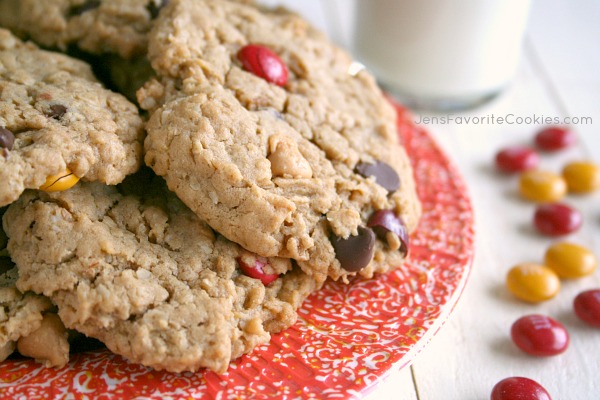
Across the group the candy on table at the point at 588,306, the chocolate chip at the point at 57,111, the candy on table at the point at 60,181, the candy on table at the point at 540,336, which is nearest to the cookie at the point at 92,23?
the chocolate chip at the point at 57,111

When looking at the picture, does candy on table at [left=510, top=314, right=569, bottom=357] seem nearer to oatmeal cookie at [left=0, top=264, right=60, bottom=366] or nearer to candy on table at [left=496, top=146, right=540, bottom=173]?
candy on table at [left=496, top=146, right=540, bottom=173]

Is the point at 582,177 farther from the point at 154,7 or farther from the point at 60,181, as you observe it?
the point at 60,181

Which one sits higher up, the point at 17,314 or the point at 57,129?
the point at 57,129

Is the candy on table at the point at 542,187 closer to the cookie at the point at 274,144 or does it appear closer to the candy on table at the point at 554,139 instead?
the candy on table at the point at 554,139

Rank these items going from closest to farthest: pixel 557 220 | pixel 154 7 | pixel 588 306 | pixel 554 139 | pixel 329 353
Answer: pixel 329 353, pixel 588 306, pixel 154 7, pixel 557 220, pixel 554 139

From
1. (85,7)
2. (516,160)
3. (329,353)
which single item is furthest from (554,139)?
(85,7)

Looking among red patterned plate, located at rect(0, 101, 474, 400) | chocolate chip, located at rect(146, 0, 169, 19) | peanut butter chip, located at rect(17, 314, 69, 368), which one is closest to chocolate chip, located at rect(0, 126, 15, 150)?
peanut butter chip, located at rect(17, 314, 69, 368)
